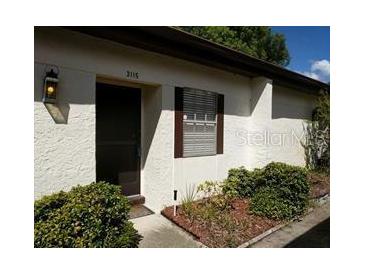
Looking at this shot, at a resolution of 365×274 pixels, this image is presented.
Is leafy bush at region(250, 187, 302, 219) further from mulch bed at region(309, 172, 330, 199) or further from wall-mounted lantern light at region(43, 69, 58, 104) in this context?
wall-mounted lantern light at region(43, 69, 58, 104)

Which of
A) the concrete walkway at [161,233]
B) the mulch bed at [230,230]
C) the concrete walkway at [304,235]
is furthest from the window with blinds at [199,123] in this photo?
the concrete walkway at [304,235]

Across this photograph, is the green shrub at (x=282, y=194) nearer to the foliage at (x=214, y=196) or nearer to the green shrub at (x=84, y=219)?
the foliage at (x=214, y=196)

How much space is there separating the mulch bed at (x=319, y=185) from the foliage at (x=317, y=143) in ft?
2.57

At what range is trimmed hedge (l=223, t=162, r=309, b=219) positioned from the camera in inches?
208

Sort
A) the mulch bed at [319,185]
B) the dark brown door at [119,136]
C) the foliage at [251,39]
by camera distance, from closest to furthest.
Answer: the dark brown door at [119,136]
the mulch bed at [319,185]
the foliage at [251,39]

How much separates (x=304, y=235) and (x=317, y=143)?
609 centimetres

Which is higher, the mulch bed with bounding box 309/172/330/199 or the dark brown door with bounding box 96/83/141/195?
the dark brown door with bounding box 96/83/141/195

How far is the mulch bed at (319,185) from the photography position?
6732 mm

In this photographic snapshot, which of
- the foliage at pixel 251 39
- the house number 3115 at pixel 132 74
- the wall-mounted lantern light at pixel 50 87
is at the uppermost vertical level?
the foliage at pixel 251 39

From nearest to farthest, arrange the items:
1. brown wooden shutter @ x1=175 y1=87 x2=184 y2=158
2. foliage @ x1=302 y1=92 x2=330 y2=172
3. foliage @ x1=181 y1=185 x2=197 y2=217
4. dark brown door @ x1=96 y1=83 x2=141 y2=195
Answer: dark brown door @ x1=96 y1=83 x2=141 y2=195
foliage @ x1=181 y1=185 x2=197 y2=217
brown wooden shutter @ x1=175 y1=87 x2=184 y2=158
foliage @ x1=302 y1=92 x2=330 y2=172

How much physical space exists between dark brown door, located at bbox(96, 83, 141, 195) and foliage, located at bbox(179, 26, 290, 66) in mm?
12017

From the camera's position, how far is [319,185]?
25.3 ft

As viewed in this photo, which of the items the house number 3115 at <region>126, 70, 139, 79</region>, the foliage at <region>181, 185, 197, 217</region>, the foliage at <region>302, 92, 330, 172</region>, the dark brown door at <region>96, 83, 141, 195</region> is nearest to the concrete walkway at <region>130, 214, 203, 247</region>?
the foliage at <region>181, 185, 197, 217</region>
